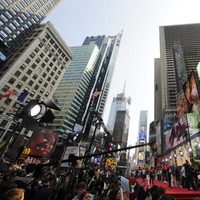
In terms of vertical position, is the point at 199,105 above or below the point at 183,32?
below

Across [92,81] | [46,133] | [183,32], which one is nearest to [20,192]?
[46,133]

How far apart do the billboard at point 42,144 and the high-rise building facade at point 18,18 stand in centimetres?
5655

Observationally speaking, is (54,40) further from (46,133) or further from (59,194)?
(59,194)

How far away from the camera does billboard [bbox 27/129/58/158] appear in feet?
85.5

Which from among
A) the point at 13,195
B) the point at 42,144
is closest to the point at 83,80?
the point at 42,144

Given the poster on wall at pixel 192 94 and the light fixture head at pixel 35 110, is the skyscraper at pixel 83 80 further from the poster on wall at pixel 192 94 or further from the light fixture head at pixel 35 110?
the light fixture head at pixel 35 110

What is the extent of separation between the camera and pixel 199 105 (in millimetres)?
29281

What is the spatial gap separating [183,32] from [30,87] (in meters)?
134

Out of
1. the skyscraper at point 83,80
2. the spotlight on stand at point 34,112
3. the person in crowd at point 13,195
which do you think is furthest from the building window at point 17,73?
the person in crowd at point 13,195

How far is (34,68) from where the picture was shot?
206ft

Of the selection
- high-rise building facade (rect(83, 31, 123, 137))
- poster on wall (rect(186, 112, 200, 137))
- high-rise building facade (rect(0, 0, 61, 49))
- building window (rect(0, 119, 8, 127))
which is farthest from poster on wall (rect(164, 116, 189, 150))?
high-rise building facade (rect(83, 31, 123, 137))

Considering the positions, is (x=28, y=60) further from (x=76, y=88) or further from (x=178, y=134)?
(x=178, y=134)

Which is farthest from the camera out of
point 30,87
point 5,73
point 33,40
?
point 33,40

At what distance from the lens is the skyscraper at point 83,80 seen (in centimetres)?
10350
